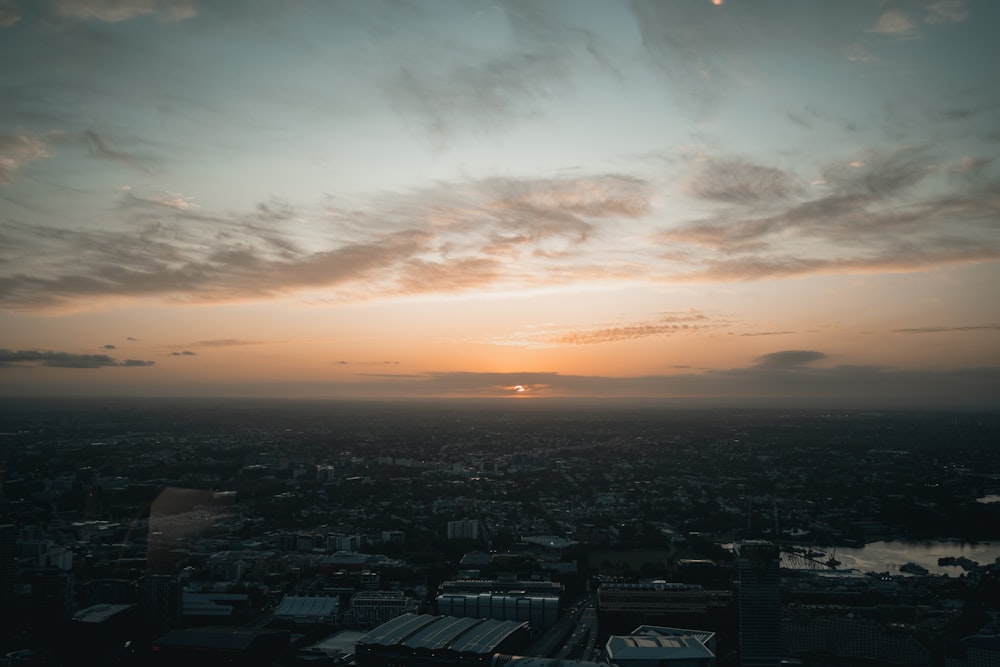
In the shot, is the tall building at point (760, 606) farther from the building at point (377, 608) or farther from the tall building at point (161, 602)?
the tall building at point (161, 602)

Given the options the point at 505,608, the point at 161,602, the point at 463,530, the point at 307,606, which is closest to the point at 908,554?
the point at 463,530

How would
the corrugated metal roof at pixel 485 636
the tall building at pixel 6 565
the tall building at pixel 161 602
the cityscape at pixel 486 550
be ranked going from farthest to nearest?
the tall building at pixel 161 602 < the tall building at pixel 6 565 < the cityscape at pixel 486 550 < the corrugated metal roof at pixel 485 636

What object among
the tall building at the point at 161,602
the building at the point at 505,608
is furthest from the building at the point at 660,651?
the tall building at the point at 161,602

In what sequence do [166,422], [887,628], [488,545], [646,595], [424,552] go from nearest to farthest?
[887,628] → [646,595] → [424,552] → [488,545] → [166,422]

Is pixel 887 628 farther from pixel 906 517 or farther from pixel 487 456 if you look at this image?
pixel 487 456

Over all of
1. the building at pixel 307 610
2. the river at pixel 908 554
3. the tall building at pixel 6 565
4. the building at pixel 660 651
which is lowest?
the river at pixel 908 554

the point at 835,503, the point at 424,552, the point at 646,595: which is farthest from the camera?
the point at 835,503

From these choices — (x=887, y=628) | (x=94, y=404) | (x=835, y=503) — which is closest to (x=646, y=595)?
(x=887, y=628)
